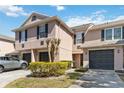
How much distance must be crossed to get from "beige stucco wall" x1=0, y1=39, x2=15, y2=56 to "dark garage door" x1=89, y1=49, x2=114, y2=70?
15.1 meters

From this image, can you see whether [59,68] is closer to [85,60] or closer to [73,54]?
[85,60]

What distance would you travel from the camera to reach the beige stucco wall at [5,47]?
29.6 m

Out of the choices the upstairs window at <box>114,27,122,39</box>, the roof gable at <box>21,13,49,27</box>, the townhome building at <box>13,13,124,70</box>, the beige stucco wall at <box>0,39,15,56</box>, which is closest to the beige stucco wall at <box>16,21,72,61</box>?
the townhome building at <box>13,13,124,70</box>

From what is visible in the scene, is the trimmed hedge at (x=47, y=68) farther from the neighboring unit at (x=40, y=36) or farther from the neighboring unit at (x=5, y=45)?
the neighboring unit at (x=5, y=45)

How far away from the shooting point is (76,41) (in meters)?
25.1

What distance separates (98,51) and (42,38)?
6.83 m

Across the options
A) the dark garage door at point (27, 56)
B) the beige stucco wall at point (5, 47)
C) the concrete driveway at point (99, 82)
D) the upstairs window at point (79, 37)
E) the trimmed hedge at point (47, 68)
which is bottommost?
the concrete driveway at point (99, 82)

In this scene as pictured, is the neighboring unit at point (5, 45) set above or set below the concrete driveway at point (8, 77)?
above

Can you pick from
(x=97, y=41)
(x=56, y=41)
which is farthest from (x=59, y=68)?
(x=97, y=41)

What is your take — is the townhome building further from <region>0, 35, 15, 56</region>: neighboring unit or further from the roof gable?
<region>0, 35, 15, 56</region>: neighboring unit

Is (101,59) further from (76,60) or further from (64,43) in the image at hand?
(76,60)

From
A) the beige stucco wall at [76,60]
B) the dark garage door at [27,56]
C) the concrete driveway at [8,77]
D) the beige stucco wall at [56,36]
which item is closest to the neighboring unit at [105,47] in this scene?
the beige stucco wall at [56,36]

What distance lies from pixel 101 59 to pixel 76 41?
17.2 feet

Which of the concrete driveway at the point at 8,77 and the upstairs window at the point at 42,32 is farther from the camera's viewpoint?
the upstairs window at the point at 42,32
